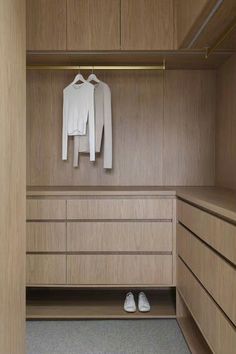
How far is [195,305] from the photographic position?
228cm

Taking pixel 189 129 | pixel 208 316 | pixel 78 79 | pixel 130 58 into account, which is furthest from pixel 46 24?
pixel 208 316

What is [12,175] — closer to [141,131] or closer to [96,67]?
[96,67]

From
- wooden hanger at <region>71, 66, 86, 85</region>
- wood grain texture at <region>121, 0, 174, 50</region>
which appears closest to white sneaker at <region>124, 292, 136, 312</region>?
wooden hanger at <region>71, 66, 86, 85</region>

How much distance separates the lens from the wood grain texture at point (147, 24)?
3014mm

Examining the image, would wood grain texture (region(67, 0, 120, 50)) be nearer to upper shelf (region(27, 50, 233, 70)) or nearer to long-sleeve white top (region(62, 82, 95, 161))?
upper shelf (region(27, 50, 233, 70))

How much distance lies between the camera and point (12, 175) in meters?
1.67

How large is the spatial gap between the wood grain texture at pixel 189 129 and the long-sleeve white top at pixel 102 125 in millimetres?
513

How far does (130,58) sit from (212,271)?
6.26 feet

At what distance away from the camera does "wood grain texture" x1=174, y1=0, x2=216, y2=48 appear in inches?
88.2

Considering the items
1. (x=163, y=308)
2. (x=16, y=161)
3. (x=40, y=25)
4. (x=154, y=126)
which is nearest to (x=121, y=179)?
(x=154, y=126)

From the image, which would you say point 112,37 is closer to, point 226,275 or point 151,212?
point 151,212

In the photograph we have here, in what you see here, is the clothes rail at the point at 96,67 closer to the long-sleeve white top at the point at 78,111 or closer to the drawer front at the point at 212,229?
the long-sleeve white top at the point at 78,111

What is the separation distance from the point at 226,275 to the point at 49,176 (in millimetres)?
2205

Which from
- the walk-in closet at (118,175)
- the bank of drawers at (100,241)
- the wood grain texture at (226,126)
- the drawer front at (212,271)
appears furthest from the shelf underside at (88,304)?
the wood grain texture at (226,126)
